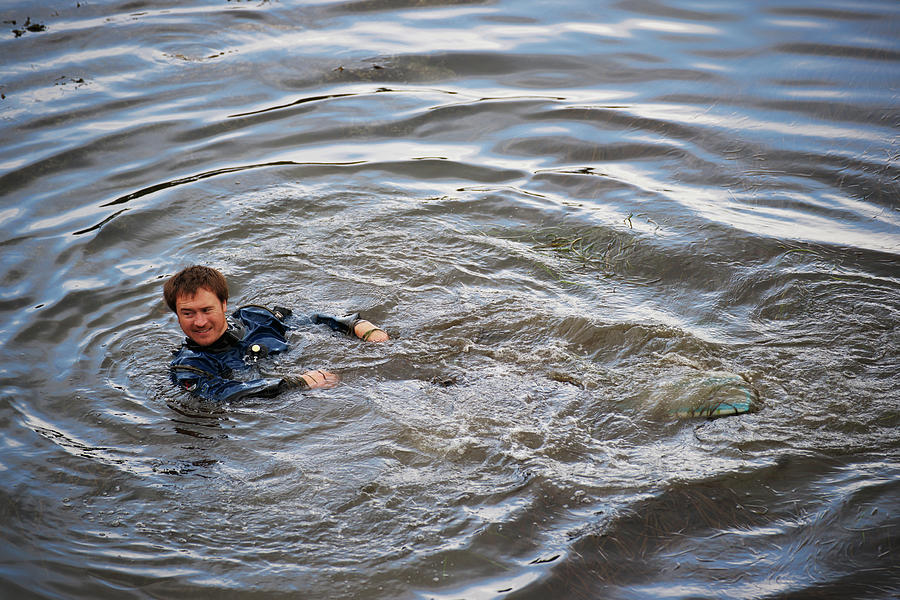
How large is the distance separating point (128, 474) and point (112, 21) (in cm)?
1046

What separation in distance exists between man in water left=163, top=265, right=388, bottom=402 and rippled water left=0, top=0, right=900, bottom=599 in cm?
17

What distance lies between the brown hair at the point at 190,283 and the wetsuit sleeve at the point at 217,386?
53 centimetres

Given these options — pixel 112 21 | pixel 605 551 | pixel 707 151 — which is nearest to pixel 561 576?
pixel 605 551

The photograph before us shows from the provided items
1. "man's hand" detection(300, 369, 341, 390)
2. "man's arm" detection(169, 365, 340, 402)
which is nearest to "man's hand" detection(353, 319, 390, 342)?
"man's hand" detection(300, 369, 341, 390)

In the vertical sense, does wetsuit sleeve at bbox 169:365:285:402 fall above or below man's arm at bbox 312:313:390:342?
below

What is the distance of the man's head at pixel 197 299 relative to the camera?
5953 millimetres

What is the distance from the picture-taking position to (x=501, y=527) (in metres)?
4.66

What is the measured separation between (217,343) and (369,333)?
4.08ft

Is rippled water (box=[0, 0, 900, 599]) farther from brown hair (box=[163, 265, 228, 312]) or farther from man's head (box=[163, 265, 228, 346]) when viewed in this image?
brown hair (box=[163, 265, 228, 312])

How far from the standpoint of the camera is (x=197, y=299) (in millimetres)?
5980

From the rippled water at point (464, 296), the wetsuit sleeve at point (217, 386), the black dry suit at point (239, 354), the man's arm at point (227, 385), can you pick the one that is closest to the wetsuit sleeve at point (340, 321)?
the black dry suit at point (239, 354)

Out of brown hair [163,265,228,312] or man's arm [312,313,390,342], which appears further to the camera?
man's arm [312,313,390,342]

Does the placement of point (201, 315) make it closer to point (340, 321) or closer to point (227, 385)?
point (227, 385)

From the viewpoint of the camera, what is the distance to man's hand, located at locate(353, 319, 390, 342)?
6649mm
